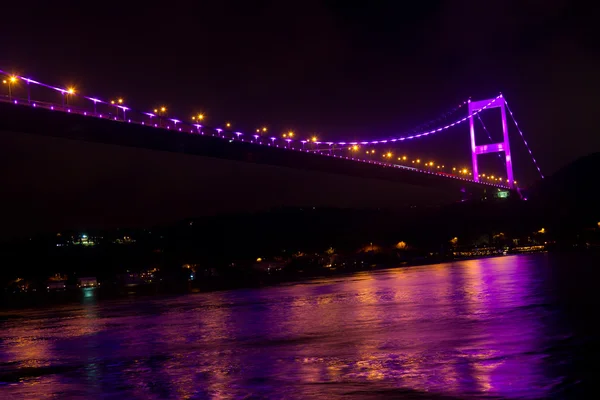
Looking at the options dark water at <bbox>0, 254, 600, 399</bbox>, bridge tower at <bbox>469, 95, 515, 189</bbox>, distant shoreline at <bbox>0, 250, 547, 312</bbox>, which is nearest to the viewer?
dark water at <bbox>0, 254, 600, 399</bbox>

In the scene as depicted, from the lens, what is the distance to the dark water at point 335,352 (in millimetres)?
6531

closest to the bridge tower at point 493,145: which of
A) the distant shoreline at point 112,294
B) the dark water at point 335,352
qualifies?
the distant shoreline at point 112,294

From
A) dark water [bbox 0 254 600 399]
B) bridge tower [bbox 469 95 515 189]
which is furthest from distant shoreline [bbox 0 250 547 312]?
bridge tower [bbox 469 95 515 189]

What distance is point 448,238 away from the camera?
212ft

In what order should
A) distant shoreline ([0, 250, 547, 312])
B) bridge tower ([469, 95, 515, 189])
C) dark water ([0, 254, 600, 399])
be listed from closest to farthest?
dark water ([0, 254, 600, 399])
distant shoreline ([0, 250, 547, 312])
bridge tower ([469, 95, 515, 189])

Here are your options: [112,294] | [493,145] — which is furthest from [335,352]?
[493,145]

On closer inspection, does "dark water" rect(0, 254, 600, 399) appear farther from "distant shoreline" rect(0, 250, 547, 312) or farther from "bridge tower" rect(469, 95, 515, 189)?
"bridge tower" rect(469, 95, 515, 189)

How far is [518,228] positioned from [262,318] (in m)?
51.0

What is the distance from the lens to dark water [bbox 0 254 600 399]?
6531 millimetres

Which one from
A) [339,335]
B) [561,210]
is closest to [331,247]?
[561,210]

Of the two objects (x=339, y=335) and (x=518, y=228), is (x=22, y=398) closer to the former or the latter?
(x=339, y=335)

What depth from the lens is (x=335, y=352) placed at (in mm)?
8766

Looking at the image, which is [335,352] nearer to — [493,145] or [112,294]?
[112,294]

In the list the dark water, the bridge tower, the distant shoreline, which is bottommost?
the dark water
